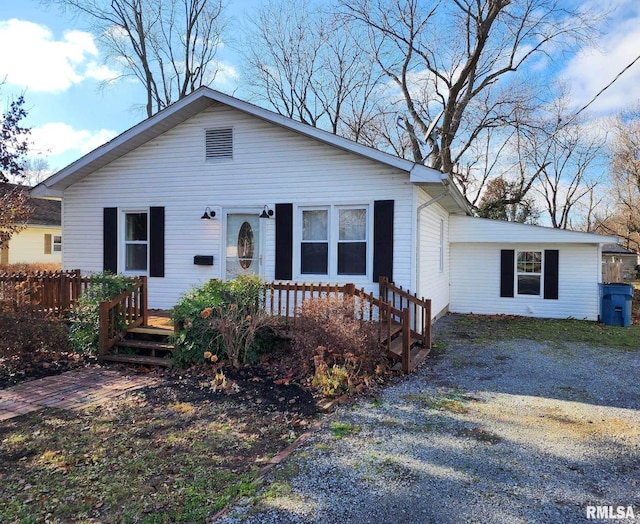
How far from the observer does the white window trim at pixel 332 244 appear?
27.2 feet

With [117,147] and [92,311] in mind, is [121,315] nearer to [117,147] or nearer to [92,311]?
[92,311]

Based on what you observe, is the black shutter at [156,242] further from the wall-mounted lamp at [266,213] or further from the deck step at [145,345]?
the deck step at [145,345]

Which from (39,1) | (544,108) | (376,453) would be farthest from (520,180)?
(376,453)

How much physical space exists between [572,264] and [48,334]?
12556mm

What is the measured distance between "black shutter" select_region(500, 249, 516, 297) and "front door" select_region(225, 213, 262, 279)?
7528 mm

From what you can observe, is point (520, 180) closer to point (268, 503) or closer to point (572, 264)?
point (572, 264)

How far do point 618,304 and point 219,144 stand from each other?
10.9 metres

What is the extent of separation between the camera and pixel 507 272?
12.7 meters

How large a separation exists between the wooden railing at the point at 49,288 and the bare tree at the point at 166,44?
1789cm

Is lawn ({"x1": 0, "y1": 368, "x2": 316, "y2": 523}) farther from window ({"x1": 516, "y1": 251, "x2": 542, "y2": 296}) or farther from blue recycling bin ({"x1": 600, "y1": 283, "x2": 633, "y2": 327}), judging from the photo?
blue recycling bin ({"x1": 600, "y1": 283, "x2": 633, "y2": 327})

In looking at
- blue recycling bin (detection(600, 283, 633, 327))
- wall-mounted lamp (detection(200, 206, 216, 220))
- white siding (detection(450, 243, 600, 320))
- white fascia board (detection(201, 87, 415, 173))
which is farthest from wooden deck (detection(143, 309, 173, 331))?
blue recycling bin (detection(600, 283, 633, 327))

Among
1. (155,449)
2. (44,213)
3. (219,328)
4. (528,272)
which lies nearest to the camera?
(155,449)

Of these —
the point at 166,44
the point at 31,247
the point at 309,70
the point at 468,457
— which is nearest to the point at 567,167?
the point at 309,70

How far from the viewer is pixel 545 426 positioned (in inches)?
172
